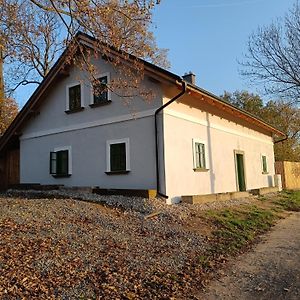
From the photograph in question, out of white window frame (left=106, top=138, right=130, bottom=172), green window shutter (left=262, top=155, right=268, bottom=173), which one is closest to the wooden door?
white window frame (left=106, top=138, right=130, bottom=172)

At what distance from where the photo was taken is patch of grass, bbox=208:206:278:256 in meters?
7.79

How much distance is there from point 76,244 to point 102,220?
2.04 m

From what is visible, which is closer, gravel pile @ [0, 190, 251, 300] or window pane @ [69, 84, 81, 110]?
gravel pile @ [0, 190, 251, 300]

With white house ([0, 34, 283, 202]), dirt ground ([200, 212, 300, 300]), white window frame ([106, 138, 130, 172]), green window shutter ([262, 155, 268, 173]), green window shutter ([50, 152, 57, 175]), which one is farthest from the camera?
green window shutter ([262, 155, 268, 173])

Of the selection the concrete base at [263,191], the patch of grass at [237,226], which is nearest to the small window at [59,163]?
the patch of grass at [237,226]

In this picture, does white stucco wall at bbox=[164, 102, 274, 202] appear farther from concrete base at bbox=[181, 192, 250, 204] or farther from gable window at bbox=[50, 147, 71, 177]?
gable window at bbox=[50, 147, 71, 177]

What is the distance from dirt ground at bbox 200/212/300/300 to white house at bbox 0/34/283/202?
526 centimetres

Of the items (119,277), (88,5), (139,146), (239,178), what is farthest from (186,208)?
(239,178)

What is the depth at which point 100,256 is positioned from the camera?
6309mm

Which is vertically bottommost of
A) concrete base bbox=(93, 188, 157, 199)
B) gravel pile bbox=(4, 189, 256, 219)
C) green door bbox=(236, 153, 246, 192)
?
gravel pile bbox=(4, 189, 256, 219)

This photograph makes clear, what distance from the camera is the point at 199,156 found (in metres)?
14.6

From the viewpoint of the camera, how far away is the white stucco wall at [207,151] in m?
12.9

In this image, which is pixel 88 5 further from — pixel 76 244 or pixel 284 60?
pixel 284 60

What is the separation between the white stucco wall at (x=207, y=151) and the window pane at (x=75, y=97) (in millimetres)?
4900
